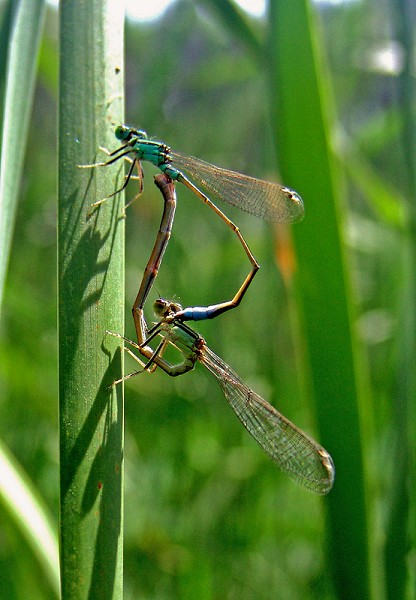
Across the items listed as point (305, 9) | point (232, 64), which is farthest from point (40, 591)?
point (232, 64)

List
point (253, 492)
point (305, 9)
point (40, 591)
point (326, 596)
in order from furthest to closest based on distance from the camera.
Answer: point (253, 492)
point (326, 596)
point (40, 591)
point (305, 9)

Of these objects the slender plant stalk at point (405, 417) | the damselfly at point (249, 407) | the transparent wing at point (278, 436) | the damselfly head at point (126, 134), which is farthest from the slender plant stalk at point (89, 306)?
the slender plant stalk at point (405, 417)

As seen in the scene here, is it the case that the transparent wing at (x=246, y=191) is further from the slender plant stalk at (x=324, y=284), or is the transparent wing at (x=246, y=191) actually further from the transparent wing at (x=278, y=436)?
the transparent wing at (x=278, y=436)

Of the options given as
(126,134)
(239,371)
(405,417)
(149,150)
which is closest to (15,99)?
(126,134)

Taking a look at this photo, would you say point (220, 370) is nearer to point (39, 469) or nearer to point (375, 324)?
point (39, 469)

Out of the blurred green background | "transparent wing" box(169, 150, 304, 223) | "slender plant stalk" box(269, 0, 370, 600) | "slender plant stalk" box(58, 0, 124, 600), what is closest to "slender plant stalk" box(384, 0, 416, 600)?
the blurred green background

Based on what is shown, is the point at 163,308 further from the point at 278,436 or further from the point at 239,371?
the point at 239,371
